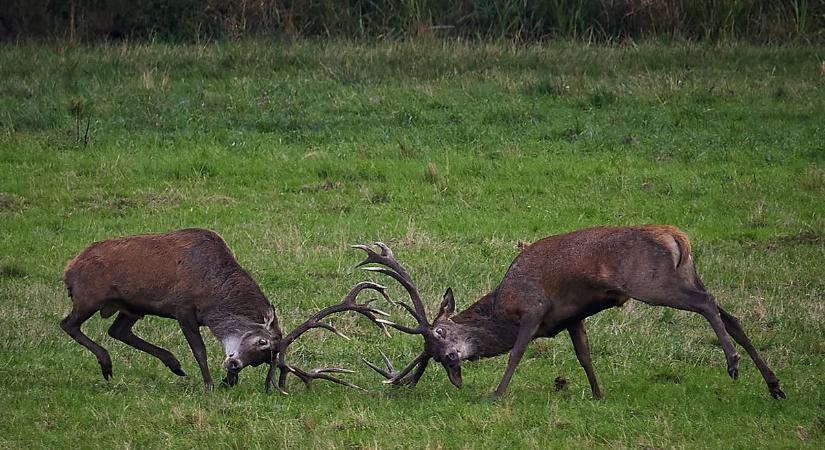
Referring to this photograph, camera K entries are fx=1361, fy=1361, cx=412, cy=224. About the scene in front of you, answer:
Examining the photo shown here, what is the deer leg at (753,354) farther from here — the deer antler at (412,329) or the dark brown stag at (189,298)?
the dark brown stag at (189,298)

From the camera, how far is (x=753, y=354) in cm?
840

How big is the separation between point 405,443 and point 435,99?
1000cm

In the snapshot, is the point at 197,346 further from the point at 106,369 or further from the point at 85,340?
the point at 85,340

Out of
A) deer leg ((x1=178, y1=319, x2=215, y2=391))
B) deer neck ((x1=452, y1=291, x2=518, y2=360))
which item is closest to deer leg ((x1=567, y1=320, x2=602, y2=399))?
deer neck ((x1=452, y1=291, x2=518, y2=360))

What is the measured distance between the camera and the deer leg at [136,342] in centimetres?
912

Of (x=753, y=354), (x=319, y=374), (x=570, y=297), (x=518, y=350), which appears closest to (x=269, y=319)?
(x=319, y=374)

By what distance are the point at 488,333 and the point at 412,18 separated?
43.8 feet

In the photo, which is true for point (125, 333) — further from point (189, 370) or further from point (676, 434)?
point (676, 434)

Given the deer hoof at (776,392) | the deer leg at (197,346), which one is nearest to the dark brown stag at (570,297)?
the deer hoof at (776,392)

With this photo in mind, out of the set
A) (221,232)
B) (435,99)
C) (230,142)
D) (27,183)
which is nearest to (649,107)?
(435,99)

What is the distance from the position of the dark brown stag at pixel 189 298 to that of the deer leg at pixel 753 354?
2224 millimetres

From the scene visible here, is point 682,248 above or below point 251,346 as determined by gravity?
above

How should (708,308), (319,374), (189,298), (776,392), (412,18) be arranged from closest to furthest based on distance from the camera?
(708,308), (776,392), (319,374), (189,298), (412,18)

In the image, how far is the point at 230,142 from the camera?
1603 cm
